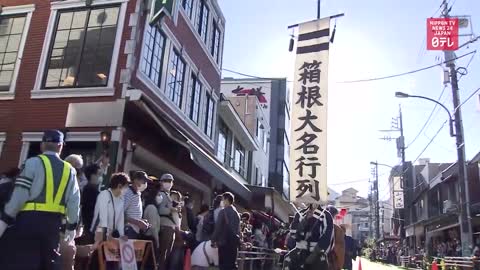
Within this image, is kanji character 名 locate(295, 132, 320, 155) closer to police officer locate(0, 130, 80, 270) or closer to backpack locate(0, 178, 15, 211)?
police officer locate(0, 130, 80, 270)

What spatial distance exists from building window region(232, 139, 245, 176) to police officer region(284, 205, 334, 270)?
1594 cm

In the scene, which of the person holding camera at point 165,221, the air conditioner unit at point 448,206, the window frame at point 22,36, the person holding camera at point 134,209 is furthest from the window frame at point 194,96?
the air conditioner unit at point 448,206

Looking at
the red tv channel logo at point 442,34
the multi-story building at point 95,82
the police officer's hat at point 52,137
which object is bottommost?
the police officer's hat at point 52,137

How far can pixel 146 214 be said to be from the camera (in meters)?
7.62

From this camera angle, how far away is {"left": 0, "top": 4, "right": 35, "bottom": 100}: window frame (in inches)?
472

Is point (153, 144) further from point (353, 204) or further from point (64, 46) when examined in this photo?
point (353, 204)

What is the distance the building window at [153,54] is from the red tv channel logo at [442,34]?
12311 mm

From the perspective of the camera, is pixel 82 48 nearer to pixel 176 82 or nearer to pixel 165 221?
pixel 176 82

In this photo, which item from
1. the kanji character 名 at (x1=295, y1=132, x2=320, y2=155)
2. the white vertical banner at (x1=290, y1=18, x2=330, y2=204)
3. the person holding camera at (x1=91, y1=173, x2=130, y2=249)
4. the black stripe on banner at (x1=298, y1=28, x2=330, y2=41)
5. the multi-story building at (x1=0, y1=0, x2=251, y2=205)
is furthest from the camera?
the multi-story building at (x1=0, y1=0, x2=251, y2=205)

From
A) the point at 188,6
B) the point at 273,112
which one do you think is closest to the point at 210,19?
the point at 188,6

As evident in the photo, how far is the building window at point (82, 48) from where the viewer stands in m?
11.6

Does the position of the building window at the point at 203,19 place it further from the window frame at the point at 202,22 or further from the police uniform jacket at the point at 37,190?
the police uniform jacket at the point at 37,190

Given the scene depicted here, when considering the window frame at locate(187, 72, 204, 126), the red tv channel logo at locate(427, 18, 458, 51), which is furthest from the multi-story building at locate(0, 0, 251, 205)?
the red tv channel logo at locate(427, 18, 458, 51)

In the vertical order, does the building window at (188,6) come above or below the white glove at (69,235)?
above
